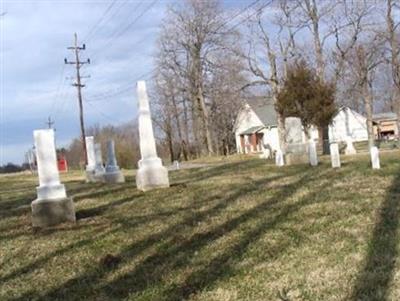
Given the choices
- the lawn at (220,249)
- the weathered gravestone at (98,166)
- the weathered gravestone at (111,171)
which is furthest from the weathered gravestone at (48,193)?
the weathered gravestone at (98,166)

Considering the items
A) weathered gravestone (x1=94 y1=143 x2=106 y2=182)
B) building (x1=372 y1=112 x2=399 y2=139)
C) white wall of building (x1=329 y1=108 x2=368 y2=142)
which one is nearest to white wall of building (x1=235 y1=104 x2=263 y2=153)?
white wall of building (x1=329 y1=108 x2=368 y2=142)

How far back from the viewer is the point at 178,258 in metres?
6.67

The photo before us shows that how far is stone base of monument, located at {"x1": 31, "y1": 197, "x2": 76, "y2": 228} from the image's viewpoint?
980cm

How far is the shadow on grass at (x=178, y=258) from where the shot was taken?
227 inches

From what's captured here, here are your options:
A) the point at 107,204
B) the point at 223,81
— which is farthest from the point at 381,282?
the point at 223,81

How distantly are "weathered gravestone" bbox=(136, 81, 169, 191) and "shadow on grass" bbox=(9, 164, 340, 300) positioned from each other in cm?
421

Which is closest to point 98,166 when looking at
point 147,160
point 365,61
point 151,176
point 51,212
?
point 147,160

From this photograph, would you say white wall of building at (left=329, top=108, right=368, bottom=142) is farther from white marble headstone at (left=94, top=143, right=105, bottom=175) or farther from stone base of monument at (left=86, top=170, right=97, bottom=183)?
white marble headstone at (left=94, top=143, right=105, bottom=175)

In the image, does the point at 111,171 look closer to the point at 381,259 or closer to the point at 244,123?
the point at 381,259

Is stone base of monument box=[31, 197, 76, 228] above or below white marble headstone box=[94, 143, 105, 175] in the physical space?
below

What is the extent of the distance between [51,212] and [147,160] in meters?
4.47

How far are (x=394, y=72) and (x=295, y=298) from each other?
4326cm

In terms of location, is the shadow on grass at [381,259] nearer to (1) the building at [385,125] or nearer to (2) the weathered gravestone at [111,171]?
(2) the weathered gravestone at [111,171]

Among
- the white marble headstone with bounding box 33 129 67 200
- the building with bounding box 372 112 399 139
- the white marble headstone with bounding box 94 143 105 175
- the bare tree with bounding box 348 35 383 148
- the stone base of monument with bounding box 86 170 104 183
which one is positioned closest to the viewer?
the white marble headstone with bounding box 33 129 67 200
